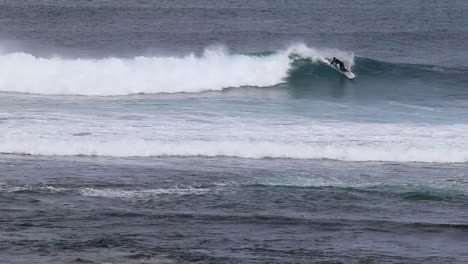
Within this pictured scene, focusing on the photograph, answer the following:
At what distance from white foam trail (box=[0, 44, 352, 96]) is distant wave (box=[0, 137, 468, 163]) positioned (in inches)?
429

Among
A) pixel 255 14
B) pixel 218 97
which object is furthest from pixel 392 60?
pixel 255 14

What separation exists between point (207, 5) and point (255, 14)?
15.0 ft

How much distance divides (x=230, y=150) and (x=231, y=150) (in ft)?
0.08

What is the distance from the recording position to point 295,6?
2771 inches

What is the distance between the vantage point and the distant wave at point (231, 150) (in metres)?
27.0

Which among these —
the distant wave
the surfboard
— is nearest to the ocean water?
the distant wave

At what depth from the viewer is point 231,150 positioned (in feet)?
90.8

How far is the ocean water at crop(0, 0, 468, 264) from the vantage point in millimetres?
19656

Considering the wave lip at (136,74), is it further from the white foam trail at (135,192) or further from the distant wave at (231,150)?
the white foam trail at (135,192)

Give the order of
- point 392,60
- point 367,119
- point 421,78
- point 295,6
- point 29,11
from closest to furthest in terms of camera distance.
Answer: point 367,119, point 421,78, point 392,60, point 29,11, point 295,6

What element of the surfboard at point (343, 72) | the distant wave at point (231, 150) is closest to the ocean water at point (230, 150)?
the distant wave at point (231, 150)

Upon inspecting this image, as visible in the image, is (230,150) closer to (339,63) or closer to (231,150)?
(231,150)

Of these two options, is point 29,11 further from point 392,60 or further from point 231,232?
point 231,232

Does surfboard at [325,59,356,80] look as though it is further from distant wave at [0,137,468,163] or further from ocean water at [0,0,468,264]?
distant wave at [0,137,468,163]
